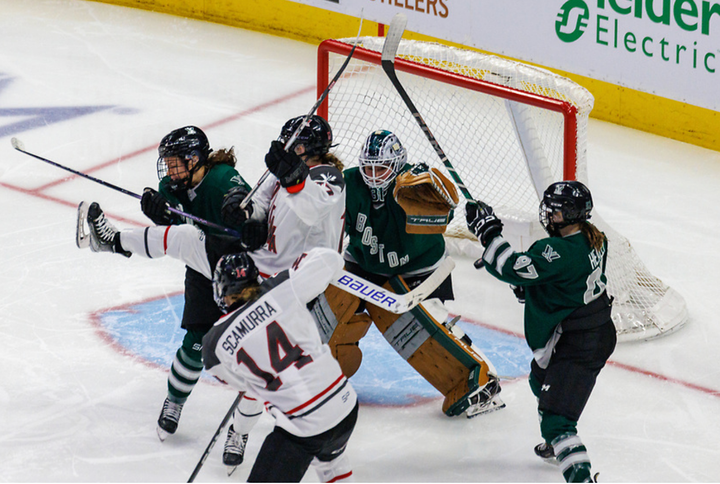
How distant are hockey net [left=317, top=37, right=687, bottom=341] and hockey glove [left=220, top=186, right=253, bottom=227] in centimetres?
122

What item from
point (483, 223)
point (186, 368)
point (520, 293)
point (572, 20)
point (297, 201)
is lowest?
point (186, 368)

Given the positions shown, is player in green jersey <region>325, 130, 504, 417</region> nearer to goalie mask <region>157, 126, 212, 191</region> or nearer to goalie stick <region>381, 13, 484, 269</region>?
goalie stick <region>381, 13, 484, 269</region>

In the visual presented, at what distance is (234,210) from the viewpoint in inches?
135

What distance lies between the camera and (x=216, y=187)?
11.9ft

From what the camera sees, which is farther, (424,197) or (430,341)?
(430,341)

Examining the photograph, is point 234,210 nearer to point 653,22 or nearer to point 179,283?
→ point 179,283

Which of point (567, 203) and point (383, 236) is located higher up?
point (567, 203)

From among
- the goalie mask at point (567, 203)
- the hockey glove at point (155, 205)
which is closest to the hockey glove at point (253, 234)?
the hockey glove at point (155, 205)

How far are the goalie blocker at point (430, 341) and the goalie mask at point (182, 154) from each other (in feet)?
2.14

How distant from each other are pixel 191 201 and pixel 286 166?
0.46 meters

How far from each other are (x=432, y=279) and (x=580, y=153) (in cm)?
93

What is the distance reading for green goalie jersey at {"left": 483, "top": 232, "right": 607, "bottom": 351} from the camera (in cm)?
322

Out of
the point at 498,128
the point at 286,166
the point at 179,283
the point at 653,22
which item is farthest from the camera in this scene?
the point at 498,128

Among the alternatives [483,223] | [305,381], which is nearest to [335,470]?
[305,381]
